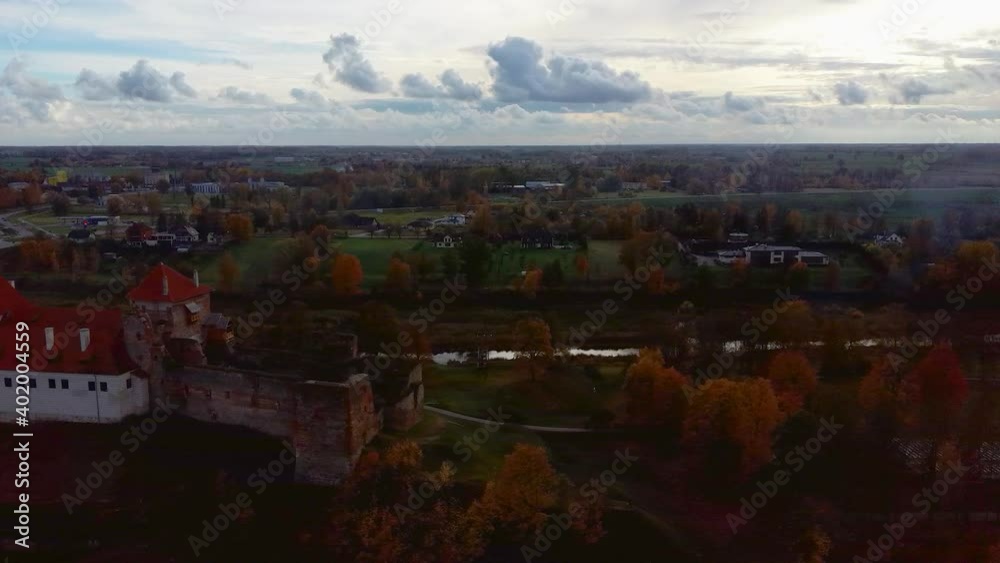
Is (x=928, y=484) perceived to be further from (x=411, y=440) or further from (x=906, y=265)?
(x=906, y=265)

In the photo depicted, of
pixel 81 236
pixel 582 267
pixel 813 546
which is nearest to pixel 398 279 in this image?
pixel 582 267

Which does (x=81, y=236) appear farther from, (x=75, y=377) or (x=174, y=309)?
(x=75, y=377)

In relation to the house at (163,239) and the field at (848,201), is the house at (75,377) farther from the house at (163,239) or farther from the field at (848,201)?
the field at (848,201)

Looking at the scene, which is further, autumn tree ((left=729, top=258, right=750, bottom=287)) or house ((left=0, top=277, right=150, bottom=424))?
autumn tree ((left=729, top=258, right=750, bottom=287))

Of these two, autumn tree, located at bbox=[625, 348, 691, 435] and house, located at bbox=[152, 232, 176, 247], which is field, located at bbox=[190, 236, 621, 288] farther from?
autumn tree, located at bbox=[625, 348, 691, 435]

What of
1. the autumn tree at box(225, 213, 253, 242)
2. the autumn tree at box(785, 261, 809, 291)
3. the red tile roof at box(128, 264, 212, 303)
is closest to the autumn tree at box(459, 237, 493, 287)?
the autumn tree at box(785, 261, 809, 291)

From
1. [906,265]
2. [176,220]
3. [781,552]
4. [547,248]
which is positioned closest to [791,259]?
[906,265]
